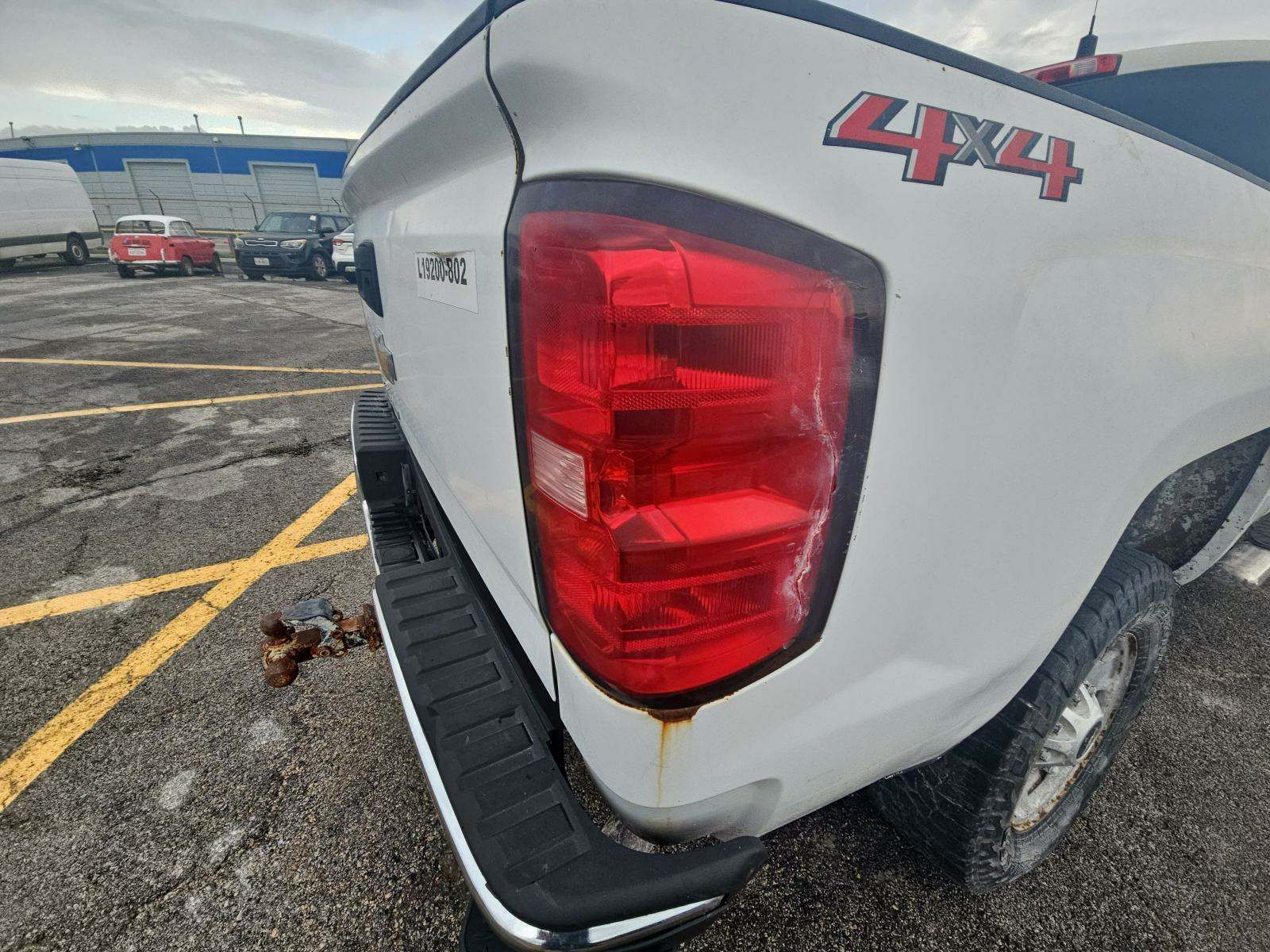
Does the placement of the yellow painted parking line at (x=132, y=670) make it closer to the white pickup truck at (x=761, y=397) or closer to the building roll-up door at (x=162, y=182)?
the white pickup truck at (x=761, y=397)

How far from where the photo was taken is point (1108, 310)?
39.5 inches

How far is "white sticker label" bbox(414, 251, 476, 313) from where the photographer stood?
110cm

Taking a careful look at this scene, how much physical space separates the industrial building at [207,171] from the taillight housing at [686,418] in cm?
3932

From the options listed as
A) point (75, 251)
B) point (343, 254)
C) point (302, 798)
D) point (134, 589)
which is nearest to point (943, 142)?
point (302, 798)

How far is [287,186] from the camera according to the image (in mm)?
35312

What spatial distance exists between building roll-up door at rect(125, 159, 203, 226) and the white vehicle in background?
24.9 meters

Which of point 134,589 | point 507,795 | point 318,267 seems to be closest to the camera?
point 507,795

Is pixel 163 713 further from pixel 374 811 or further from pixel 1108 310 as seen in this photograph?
pixel 1108 310

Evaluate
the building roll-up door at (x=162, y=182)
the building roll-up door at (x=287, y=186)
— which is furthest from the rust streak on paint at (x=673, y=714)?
the building roll-up door at (x=162, y=182)

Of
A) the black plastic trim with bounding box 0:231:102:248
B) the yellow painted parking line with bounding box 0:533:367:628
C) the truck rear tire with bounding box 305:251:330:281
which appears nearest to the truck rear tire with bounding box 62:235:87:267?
the black plastic trim with bounding box 0:231:102:248

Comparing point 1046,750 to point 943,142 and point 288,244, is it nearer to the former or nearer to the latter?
point 943,142

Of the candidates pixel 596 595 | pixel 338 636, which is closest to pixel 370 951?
pixel 338 636

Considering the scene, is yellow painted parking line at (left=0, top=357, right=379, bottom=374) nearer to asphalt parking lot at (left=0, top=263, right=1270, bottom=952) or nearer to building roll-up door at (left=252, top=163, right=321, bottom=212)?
asphalt parking lot at (left=0, top=263, right=1270, bottom=952)

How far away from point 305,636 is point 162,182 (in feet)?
145
